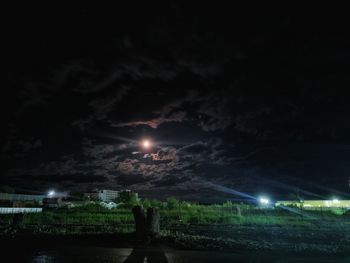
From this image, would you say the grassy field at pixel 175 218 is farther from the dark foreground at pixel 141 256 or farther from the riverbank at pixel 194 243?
the dark foreground at pixel 141 256

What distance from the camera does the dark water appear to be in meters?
10.7

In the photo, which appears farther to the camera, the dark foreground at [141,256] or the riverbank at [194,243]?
the riverbank at [194,243]

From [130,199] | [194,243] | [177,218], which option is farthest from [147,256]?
[130,199]

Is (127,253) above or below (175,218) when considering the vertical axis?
below

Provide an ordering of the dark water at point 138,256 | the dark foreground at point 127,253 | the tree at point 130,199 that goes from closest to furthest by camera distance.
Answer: the dark water at point 138,256
the dark foreground at point 127,253
the tree at point 130,199

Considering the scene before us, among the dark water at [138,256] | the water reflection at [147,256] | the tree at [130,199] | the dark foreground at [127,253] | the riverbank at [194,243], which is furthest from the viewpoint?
the tree at [130,199]

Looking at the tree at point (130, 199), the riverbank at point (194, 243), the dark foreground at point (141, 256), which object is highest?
the tree at point (130, 199)

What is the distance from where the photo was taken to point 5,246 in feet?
44.9

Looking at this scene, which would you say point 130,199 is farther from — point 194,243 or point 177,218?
point 194,243

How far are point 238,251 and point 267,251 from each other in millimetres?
1226

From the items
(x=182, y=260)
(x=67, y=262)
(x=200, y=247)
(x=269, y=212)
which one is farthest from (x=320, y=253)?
(x=269, y=212)

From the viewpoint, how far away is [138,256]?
11.3m

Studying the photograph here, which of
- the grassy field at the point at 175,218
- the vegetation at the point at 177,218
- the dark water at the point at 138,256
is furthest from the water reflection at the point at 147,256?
the vegetation at the point at 177,218

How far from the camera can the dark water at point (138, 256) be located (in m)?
10.7
